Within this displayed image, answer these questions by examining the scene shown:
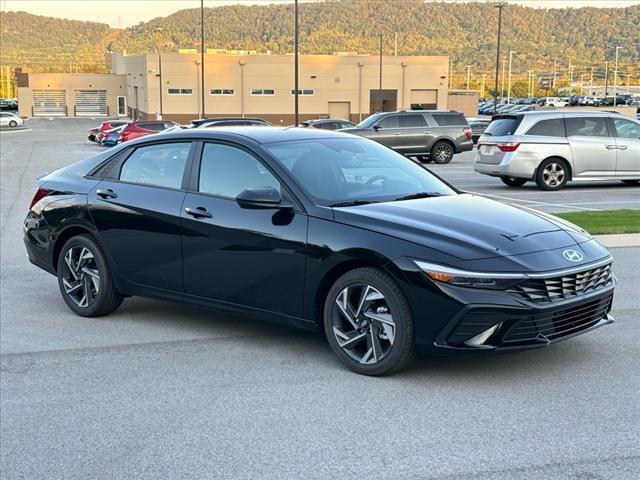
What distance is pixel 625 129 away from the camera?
755 inches

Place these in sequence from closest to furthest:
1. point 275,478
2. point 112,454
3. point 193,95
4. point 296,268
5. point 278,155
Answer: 1. point 275,478
2. point 112,454
3. point 296,268
4. point 278,155
5. point 193,95

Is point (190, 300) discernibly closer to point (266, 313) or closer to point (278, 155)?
point (266, 313)

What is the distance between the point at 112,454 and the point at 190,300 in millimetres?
2259

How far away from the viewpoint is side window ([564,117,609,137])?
1884 cm

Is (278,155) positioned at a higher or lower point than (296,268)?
higher

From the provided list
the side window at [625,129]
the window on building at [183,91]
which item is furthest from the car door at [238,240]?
the window on building at [183,91]

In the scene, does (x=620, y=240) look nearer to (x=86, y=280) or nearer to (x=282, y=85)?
(x=86, y=280)

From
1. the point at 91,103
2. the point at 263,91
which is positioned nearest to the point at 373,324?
the point at 263,91

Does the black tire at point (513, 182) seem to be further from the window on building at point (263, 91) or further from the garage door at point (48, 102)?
the garage door at point (48, 102)

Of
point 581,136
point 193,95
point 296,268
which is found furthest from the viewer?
point 193,95

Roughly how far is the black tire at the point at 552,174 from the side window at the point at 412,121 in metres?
11.4

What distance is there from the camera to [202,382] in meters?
5.54

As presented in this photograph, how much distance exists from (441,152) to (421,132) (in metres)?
1.04

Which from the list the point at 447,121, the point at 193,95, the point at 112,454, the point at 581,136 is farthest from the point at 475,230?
the point at 193,95
